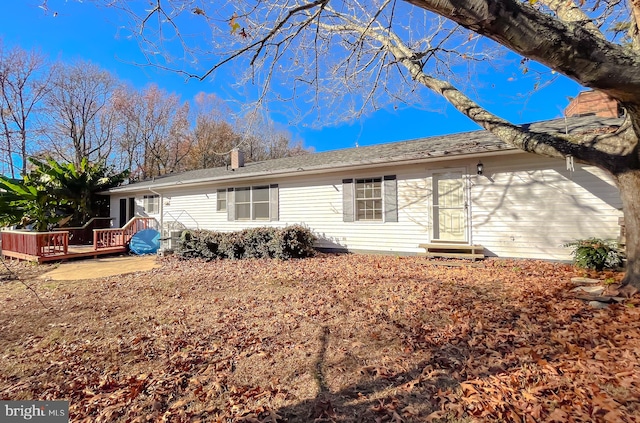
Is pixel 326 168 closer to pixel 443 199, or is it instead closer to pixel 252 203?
pixel 443 199

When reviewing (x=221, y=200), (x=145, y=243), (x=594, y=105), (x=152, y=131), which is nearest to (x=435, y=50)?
(x=594, y=105)

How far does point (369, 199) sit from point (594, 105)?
22.8 feet

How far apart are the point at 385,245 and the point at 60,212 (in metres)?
14.3

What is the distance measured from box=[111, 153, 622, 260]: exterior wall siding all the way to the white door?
211 millimetres

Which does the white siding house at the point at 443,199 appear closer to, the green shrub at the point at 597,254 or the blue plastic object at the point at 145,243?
the green shrub at the point at 597,254

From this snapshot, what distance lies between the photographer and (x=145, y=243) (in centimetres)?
1157

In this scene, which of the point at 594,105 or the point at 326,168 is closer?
the point at 594,105

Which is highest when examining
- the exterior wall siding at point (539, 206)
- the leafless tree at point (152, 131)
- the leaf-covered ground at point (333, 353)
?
the leafless tree at point (152, 131)

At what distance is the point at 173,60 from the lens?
159 inches

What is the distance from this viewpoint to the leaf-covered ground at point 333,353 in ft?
7.25

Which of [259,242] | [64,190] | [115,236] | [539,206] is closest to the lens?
[539,206]

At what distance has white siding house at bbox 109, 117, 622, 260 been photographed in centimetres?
695

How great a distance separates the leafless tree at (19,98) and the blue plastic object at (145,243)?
1495 cm

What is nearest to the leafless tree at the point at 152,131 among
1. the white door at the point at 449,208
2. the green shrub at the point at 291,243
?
the green shrub at the point at 291,243
